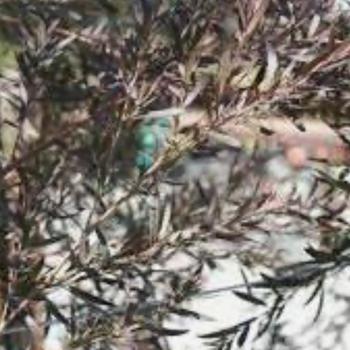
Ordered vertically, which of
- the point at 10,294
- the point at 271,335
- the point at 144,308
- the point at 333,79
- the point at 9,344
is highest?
the point at 333,79

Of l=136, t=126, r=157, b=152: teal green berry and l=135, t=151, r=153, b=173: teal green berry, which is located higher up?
l=135, t=151, r=153, b=173: teal green berry

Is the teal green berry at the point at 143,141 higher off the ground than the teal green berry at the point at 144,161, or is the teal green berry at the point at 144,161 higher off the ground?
the teal green berry at the point at 144,161

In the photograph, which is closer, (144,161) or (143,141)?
(144,161)

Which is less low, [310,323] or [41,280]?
[41,280]

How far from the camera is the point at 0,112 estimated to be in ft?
8.71

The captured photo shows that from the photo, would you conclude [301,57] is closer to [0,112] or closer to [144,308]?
[144,308]

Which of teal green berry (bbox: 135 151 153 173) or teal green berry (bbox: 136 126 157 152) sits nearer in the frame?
teal green berry (bbox: 135 151 153 173)

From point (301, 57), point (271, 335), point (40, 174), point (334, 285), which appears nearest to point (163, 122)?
point (40, 174)

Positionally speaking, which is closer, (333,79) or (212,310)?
(333,79)

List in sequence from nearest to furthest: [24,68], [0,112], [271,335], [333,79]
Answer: [24,68], [333,79], [0,112], [271,335]

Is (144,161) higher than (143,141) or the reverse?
higher

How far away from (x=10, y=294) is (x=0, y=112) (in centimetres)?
125

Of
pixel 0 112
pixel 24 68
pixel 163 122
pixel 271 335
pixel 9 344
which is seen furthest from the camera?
pixel 271 335

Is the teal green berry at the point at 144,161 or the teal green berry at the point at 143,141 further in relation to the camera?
the teal green berry at the point at 143,141
